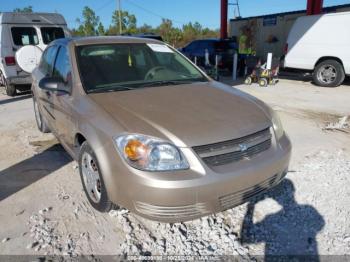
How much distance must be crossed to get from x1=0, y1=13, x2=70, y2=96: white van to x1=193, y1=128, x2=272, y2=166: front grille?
7.52 m

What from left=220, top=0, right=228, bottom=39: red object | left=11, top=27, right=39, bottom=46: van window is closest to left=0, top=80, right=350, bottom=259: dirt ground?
left=11, top=27, right=39, bottom=46: van window

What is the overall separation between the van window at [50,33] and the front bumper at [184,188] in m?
7.70

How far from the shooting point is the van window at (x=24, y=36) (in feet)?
26.5

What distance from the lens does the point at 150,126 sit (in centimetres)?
227

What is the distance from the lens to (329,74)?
995 centimetres

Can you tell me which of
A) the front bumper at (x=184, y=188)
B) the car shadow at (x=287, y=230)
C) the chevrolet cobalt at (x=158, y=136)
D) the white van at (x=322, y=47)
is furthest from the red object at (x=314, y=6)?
the front bumper at (x=184, y=188)

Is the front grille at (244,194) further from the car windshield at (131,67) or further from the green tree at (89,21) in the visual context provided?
the green tree at (89,21)

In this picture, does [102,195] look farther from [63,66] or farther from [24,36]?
[24,36]

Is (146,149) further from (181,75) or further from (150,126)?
(181,75)

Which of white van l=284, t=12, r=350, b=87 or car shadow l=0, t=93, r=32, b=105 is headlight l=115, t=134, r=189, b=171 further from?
white van l=284, t=12, r=350, b=87

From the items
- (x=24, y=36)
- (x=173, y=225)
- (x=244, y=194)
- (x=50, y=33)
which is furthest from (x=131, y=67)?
(x=50, y=33)

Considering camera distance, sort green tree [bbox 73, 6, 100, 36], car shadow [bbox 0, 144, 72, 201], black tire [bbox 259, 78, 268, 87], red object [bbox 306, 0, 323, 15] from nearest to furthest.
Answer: car shadow [bbox 0, 144, 72, 201]
black tire [bbox 259, 78, 268, 87]
red object [bbox 306, 0, 323, 15]
green tree [bbox 73, 6, 100, 36]

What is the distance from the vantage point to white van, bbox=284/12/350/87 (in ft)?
30.6

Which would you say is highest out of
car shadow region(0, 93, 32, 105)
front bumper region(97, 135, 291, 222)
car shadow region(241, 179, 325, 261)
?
front bumper region(97, 135, 291, 222)
